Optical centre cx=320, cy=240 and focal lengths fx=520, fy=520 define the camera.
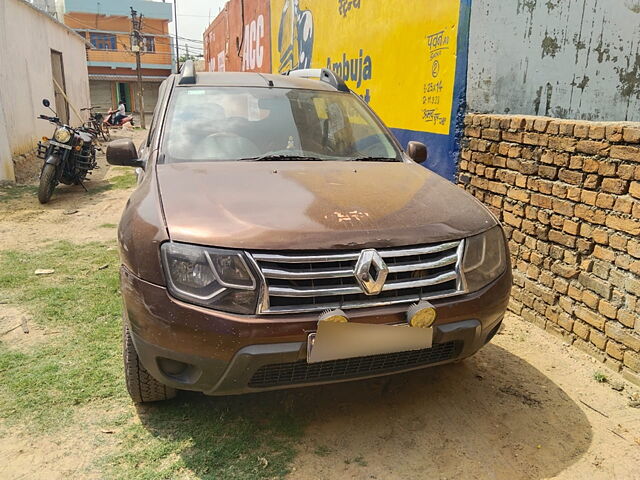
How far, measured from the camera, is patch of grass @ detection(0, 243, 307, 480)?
227 centimetres

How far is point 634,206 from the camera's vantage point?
284cm

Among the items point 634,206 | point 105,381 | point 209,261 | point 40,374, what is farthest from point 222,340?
point 634,206

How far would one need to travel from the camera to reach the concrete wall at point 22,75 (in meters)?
8.94

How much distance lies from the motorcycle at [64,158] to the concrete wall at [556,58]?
230 inches

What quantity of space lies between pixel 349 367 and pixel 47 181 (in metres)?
6.46

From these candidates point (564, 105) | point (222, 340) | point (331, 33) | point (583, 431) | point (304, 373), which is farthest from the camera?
point (331, 33)

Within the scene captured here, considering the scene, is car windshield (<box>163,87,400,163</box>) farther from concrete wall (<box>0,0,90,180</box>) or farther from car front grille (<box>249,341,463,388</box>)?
concrete wall (<box>0,0,90,180</box>)

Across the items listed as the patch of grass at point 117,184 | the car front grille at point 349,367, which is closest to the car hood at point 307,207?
the car front grille at point 349,367

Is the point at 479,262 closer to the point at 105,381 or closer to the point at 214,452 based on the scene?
the point at 214,452

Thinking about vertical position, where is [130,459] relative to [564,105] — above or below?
below

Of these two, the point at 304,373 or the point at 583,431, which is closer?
the point at 304,373

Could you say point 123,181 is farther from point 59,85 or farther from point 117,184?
point 59,85

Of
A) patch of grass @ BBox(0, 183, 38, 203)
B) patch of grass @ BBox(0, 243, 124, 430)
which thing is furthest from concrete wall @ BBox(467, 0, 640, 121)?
patch of grass @ BBox(0, 183, 38, 203)

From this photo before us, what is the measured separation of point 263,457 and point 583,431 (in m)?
1.59
